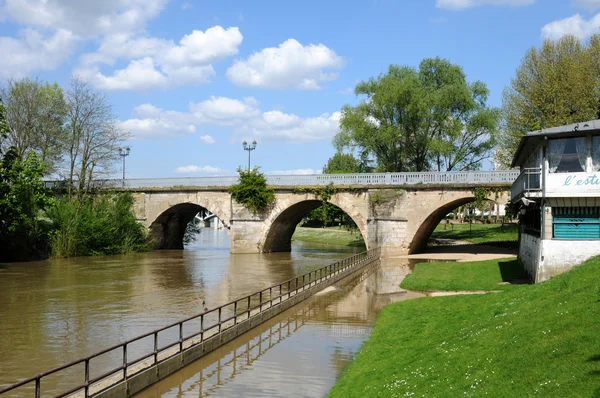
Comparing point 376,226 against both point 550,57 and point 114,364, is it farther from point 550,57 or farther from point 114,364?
point 114,364

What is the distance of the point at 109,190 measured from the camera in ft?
165

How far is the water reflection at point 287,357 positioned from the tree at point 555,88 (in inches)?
980

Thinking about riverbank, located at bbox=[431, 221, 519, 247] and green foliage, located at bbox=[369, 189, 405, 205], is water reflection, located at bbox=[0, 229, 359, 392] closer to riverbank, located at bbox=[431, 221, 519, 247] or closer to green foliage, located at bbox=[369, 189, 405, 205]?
green foliage, located at bbox=[369, 189, 405, 205]

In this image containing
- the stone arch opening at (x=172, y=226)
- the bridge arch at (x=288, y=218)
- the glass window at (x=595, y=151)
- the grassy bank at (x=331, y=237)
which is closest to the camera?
the glass window at (x=595, y=151)

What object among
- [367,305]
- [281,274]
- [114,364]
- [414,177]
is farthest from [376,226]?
[114,364]

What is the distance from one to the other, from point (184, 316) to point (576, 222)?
13510 mm

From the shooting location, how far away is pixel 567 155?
20.1m

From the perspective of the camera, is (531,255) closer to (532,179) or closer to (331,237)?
(532,179)

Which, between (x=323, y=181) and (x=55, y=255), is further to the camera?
(x=323, y=181)

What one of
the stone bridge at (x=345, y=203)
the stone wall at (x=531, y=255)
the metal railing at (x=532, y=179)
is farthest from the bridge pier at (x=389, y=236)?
the metal railing at (x=532, y=179)

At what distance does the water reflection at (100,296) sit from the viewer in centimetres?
1473

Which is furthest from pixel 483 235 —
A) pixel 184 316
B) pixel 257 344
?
pixel 257 344

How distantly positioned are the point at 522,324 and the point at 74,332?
12.2 metres

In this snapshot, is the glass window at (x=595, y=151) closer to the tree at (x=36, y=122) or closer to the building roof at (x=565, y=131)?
the building roof at (x=565, y=131)
